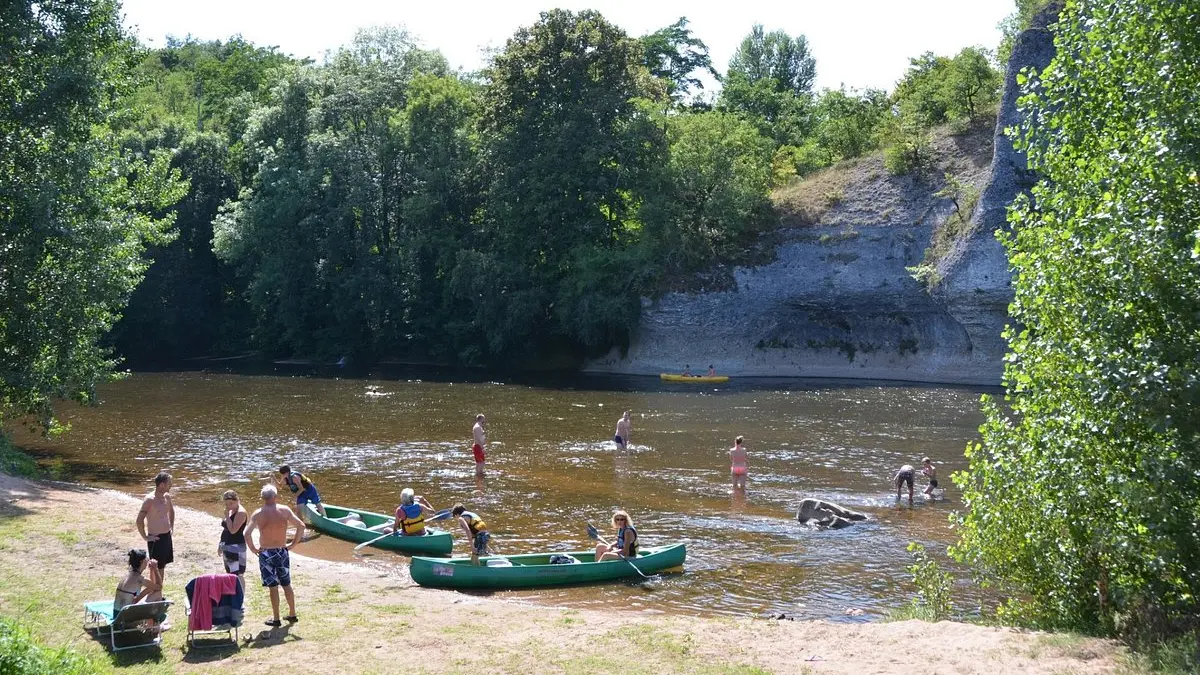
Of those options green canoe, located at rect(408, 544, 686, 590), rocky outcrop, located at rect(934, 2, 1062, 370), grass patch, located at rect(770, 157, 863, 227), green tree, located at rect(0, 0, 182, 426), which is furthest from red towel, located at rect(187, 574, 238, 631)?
grass patch, located at rect(770, 157, 863, 227)

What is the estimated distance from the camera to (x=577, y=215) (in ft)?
183

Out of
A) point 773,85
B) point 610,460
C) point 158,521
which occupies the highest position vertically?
point 773,85

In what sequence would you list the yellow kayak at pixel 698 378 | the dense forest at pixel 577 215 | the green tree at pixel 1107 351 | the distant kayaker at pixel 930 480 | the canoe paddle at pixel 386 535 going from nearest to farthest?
the green tree at pixel 1107 351 → the dense forest at pixel 577 215 → the canoe paddle at pixel 386 535 → the distant kayaker at pixel 930 480 → the yellow kayak at pixel 698 378

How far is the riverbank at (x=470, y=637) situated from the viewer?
10.3m

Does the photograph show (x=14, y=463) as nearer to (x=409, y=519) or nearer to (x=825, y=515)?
(x=409, y=519)

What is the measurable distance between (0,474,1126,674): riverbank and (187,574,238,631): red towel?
11.9 inches

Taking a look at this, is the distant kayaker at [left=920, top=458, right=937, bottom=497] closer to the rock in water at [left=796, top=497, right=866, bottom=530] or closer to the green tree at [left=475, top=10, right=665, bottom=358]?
the rock in water at [left=796, top=497, right=866, bottom=530]

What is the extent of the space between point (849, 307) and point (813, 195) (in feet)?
24.6

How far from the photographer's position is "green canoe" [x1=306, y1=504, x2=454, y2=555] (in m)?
18.3

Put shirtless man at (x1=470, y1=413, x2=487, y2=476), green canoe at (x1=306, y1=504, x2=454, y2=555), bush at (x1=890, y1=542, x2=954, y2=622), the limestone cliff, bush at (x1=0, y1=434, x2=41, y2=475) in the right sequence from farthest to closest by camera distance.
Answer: the limestone cliff → shirtless man at (x1=470, y1=413, x2=487, y2=476) → bush at (x1=0, y1=434, x2=41, y2=475) → green canoe at (x1=306, y1=504, x2=454, y2=555) → bush at (x1=890, y1=542, x2=954, y2=622)

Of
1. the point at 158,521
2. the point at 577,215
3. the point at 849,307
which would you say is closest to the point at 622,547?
the point at 158,521

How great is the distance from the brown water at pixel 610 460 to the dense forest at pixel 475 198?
9.58 meters

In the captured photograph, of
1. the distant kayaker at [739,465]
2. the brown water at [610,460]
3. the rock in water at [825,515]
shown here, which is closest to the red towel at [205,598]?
the brown water at [610,460]

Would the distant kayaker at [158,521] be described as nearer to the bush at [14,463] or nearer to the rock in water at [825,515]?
the bush at [14,463]
